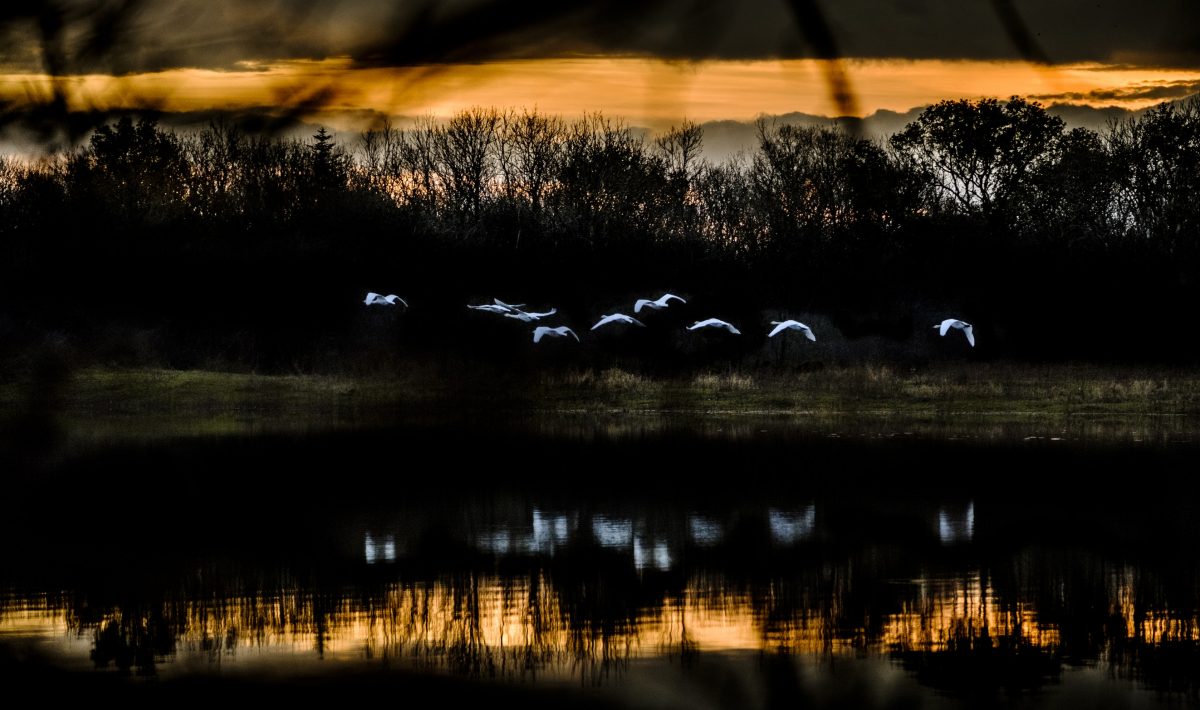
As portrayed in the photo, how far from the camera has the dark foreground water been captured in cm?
1455

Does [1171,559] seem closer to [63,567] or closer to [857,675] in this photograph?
[857,675]

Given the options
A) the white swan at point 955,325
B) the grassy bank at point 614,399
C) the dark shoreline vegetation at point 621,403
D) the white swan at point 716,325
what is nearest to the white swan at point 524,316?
the dark shoreline vegetation at point 621,403

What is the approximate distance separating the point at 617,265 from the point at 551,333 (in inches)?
517

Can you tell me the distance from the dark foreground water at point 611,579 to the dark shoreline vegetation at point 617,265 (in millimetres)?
31466

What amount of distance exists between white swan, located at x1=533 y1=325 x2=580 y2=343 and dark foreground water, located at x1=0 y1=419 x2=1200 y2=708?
91.7 feet

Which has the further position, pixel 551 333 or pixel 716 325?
pixel 716 325

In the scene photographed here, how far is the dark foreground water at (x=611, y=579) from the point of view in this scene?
14555mm

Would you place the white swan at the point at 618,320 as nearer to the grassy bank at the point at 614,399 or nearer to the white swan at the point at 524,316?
the grassy bank at the point at 614,399

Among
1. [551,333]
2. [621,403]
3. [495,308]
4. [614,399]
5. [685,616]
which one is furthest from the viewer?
[495,308]

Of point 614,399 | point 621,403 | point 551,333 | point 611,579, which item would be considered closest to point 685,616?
point 611,579

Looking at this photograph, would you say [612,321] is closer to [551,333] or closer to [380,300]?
[551,333]

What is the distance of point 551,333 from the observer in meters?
69.1

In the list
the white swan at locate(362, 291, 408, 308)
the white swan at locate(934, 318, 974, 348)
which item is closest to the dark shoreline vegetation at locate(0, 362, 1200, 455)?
the white swan at locate(934, 318, 974, 348)

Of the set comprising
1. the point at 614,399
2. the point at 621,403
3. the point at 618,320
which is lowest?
the point at 621,403
